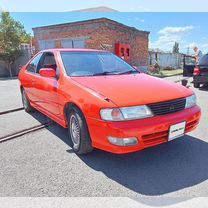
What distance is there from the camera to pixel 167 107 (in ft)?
9.20

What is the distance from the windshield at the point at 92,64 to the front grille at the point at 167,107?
48.4 inches

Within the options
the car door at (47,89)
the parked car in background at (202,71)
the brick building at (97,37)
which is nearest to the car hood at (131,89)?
the car door at (47,89)

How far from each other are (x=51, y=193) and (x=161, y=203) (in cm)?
117

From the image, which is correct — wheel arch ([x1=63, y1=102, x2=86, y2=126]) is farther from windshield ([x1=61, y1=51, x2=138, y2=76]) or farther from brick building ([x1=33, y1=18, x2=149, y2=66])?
brick building ([x1=33, y1=18, x2=149, y2=66])

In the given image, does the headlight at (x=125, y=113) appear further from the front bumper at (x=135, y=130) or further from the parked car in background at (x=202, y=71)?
the parked car in background at (x=202, y=71)

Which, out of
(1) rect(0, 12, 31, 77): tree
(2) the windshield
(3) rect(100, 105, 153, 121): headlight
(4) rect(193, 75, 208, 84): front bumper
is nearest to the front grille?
(3) rect(100, 105, 153, 121): headlight

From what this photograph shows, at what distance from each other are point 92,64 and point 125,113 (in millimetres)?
1569

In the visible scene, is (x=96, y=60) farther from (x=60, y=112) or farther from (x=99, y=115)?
(x=99, y=115)

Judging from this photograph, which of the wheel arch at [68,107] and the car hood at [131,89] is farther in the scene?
the wheel arch at [68,107]

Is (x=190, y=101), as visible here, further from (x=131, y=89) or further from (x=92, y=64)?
(x=92, y=64)

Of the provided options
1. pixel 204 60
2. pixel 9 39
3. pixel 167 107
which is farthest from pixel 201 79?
pixel 9 39

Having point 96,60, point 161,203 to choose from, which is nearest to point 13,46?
point 96,60

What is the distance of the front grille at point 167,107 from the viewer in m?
2.70

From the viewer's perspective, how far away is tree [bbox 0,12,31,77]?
54.6ft
